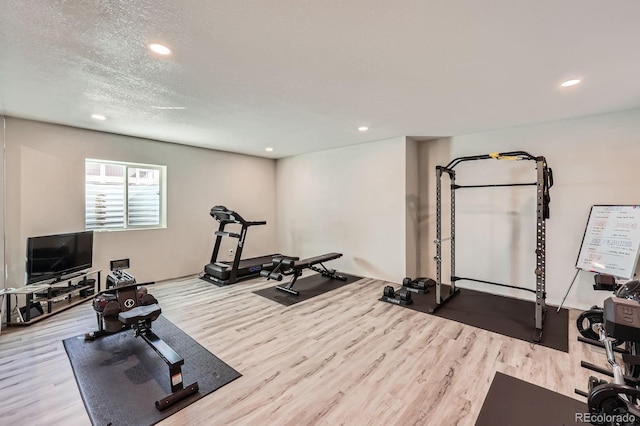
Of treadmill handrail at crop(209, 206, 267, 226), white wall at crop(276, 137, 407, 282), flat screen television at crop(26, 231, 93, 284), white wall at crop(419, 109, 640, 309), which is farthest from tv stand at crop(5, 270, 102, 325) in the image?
white wall at crop(419, 109, 640, 309)

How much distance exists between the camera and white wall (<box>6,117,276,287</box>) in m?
3.60

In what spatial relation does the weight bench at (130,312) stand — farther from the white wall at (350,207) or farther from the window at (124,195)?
the white wall at (350,207)

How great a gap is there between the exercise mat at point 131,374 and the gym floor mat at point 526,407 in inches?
74.9

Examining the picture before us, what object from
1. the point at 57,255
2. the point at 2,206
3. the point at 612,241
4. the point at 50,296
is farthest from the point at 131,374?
the point at 612,241

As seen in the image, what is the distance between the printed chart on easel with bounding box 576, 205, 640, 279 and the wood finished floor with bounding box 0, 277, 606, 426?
2.41ft

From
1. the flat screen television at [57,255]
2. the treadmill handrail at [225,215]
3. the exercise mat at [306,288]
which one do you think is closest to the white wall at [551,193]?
the exercise mat at [306,288]

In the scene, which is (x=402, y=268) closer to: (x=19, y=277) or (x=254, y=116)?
(x=254, y=116)

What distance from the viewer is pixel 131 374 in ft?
7.43

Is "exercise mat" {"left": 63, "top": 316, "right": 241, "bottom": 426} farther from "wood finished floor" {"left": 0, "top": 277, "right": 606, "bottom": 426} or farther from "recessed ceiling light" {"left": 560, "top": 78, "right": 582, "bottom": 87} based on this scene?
"recessed ceiling light" {"left": 560, "top": 78, "right": 582, "bottom": 87}

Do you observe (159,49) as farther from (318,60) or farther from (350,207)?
(350,207)

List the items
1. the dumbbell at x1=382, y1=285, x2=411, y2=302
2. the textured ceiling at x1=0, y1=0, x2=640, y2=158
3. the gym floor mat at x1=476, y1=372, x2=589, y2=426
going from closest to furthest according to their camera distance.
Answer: the textured ceiling at x1=0, y1=0, x2=640, y2=158 < the gym floor mat at x1=476, y1=372, x2=589, y2=426 < the dumbbell at x1=382, y1=285, x2=411, y2=302

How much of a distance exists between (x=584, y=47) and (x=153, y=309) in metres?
4.15

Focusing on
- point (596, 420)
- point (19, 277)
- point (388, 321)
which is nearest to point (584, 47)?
point (596, 420)

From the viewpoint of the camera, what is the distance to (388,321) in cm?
328
